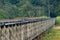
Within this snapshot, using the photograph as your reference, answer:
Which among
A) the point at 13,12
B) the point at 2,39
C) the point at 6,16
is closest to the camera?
the point at 2,39

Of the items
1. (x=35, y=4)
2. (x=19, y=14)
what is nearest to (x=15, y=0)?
(x=35, y=4)

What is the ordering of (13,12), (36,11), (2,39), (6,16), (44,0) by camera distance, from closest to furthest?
(2,39) → (6,16) → (13,12) → (36,11) → (44,0)

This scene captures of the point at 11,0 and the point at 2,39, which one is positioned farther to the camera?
the point at 11,0

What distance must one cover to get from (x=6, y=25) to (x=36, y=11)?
4173cm

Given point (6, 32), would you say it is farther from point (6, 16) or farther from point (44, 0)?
point (44, 0)

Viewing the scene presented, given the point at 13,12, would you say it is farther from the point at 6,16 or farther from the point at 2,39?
the point at 2,39

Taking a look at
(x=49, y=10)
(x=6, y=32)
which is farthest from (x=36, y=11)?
(x=6, y=32)

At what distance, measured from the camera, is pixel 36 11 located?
4612 cm

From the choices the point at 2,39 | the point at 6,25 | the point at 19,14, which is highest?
the point at 6,25

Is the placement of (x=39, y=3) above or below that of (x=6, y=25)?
Answer: below

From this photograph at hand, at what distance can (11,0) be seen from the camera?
5366 centimetres

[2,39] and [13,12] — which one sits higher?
[2,39]

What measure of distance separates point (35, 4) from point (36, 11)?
16.7ft

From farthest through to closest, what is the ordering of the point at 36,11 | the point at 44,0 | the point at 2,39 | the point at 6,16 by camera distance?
the point at 44,0
the point at 36,11
the point at 6,16
the point at 2,39
